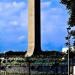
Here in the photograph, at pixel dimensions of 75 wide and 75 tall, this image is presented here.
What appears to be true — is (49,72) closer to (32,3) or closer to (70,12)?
(70,12)

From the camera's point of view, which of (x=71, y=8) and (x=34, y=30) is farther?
(x=34, y=30)

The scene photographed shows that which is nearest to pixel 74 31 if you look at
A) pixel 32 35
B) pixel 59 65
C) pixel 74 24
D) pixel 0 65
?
pixel 74 24

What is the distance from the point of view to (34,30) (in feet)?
295

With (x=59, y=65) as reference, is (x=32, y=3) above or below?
above

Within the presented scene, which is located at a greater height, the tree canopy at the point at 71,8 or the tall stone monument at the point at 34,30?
the tall stone monument at the point at 34,30

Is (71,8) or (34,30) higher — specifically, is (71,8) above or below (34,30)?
below

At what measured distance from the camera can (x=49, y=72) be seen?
5381 cm

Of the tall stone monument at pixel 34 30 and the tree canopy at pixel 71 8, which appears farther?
the tall stone monument at pixel 34 30

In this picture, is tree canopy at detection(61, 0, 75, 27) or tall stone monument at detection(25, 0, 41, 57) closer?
tree canopy at detection(61, 0, 75, 27)

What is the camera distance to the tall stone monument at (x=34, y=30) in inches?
3536

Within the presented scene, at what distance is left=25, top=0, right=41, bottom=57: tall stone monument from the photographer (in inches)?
3536

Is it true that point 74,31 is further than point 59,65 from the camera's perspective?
No

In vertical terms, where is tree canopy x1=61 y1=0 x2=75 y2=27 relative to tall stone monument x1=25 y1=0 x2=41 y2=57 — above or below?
below

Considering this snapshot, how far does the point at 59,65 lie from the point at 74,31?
2263cm
